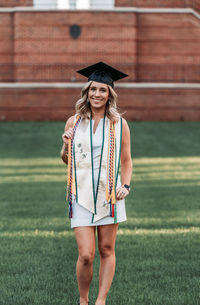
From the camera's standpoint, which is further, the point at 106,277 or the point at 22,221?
the point at 22,221

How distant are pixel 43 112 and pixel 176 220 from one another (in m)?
19.2

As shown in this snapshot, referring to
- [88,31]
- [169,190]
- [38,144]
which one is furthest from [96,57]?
[169,190]

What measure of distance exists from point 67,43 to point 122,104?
157 inches

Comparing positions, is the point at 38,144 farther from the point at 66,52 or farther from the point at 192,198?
the point at 192,198

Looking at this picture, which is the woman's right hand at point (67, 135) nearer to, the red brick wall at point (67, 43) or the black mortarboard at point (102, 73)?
the black mortarboard at point (102, 73)

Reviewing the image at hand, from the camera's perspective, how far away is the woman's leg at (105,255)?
5238 millimetres

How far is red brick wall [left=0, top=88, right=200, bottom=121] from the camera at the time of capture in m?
28.5

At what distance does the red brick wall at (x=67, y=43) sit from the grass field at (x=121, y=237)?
1128 cm

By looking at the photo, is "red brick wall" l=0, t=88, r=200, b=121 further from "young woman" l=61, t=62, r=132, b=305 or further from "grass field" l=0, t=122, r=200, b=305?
"young woman" l=61, t=62, r=132, b=305

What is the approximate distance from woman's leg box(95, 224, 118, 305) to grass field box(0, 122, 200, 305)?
0.72 meters

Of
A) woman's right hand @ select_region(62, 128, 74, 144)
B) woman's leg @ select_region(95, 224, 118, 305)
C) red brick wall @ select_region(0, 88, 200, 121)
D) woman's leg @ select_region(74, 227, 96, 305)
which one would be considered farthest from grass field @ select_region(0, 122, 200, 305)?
red brick wall @ select_region(0, 88, 200, 121)

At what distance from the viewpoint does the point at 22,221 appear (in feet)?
32.9

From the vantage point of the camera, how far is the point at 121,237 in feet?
29.3

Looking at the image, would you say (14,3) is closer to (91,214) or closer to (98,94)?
(98,94)
